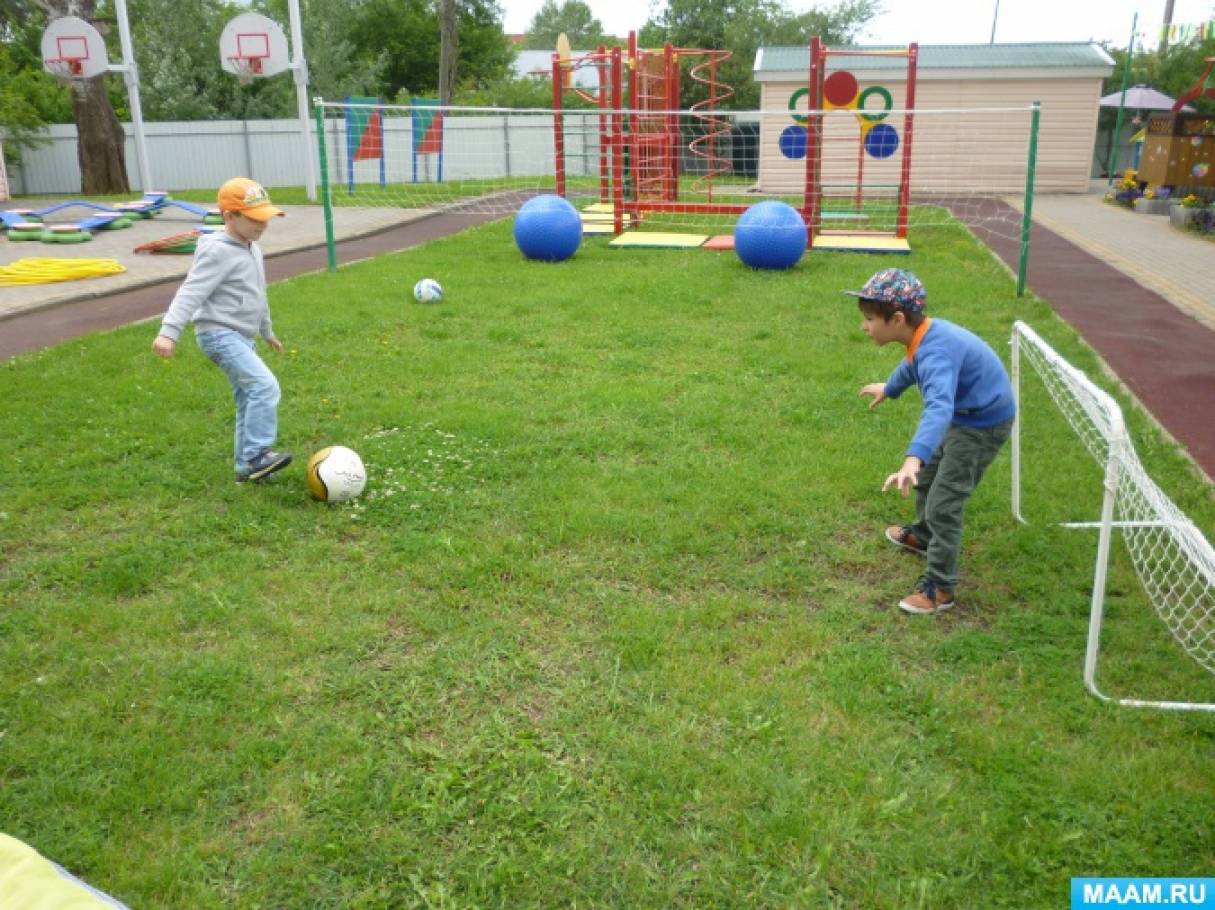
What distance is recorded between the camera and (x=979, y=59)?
85.4ft

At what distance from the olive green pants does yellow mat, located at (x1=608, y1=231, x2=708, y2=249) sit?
36.9ft

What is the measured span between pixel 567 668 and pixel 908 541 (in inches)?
79.4

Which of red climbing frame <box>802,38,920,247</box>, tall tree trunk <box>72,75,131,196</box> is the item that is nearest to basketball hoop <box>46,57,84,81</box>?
tall tree trunk <box>72,75,131,196</box>

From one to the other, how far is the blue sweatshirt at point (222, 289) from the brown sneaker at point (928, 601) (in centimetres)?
393

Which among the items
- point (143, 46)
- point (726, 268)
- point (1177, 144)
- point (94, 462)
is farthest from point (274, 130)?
point (94, 462)

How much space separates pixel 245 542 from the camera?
504cm

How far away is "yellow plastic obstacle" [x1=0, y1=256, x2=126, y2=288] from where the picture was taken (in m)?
12.5

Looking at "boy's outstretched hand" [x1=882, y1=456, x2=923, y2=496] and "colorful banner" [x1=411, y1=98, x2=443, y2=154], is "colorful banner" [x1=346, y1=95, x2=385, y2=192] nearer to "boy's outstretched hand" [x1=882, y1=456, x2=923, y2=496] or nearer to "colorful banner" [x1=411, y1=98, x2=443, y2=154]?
"colorful banner" [x1=411, y1=98, x2=443, y2=154]

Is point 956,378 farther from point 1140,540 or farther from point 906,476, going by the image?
point 1140,540

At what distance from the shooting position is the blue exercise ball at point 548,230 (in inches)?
536

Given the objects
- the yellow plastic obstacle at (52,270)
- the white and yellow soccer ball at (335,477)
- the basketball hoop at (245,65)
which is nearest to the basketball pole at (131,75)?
the basketball hoop at (245,65)

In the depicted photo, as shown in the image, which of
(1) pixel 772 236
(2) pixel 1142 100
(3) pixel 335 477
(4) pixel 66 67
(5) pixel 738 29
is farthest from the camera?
(5) pixel 738 29

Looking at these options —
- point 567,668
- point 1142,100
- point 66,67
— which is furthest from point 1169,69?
point 567,668

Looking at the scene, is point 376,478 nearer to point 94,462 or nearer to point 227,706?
point 94,462
